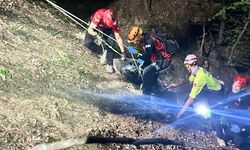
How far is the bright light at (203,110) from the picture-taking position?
37.9 ft

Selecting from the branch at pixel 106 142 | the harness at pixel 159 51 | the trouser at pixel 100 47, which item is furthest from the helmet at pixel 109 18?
the branch at pixel 106 142

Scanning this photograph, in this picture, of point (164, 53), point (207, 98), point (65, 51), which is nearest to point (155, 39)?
point (164, 53)

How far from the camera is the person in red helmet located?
439 inches

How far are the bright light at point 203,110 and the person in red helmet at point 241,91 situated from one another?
2.80 ft

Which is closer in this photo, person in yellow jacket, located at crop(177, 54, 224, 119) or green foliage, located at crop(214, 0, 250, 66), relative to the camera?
person in yellow jacket, located at crop(177, 54, 224, 119)

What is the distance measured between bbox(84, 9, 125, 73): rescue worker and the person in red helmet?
12.0ft

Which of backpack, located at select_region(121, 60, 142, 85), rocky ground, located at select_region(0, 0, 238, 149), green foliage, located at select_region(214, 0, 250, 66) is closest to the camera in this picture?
rocky ground, located at select_region(0, 0, 238, 149)

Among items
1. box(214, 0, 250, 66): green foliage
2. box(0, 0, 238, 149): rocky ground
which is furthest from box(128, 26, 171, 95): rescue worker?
box(214, 0, 250, 66): green foliage

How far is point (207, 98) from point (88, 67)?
13.0 feet

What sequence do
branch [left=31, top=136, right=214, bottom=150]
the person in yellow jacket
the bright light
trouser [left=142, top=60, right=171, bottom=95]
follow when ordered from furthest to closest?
trouser [left=142, top=60, right=171, bottom=95]
the bright light
the person in yellow jacket
branch [left=31, top=136, right=214, bottom=150]

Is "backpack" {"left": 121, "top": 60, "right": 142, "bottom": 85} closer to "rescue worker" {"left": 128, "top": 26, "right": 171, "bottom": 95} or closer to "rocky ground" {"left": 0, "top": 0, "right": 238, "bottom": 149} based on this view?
"rocky ground" {"left": 0, "top": 0, "right": 238, "bottom": 149}

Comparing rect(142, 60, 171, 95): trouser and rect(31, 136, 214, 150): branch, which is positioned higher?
rect(142, 60, 171, 95): trouser

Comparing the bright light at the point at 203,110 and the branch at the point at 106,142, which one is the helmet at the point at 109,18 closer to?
the bright light at the point at 203,110

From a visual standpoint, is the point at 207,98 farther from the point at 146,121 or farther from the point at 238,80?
the point at 146,121
